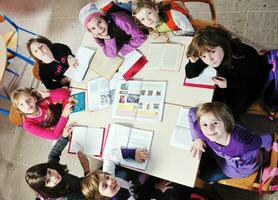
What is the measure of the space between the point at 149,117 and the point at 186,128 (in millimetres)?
267

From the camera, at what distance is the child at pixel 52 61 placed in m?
2.80

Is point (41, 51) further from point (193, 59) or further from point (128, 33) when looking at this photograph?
point (193, 59)

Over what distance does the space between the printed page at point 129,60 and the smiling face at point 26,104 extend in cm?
78

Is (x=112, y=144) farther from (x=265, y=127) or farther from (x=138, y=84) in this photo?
(x=265, y=127)

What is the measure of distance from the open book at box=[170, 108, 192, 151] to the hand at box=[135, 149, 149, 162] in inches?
6.8

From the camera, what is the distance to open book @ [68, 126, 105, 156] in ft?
7.42

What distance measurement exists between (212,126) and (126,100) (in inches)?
29.5

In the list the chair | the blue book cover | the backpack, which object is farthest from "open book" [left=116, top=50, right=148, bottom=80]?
the chair

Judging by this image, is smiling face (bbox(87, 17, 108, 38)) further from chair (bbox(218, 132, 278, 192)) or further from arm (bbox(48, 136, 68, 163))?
chair (bbox(218, 132, 278, 192))

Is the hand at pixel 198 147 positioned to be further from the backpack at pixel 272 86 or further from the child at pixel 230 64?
the backpack at pixel 272 86

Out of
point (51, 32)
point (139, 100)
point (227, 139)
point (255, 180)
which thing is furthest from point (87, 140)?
point (51, 32)

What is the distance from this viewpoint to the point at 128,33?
2434mm

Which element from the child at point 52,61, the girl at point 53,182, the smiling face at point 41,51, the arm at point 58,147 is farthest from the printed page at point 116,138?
the smiling face at point 41,51

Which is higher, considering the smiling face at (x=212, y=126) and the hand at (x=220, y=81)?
the hand at (x=220, y=81)
